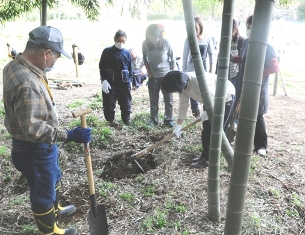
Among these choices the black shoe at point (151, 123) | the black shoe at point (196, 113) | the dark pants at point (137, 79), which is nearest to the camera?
the black shoe at point (151, 123)

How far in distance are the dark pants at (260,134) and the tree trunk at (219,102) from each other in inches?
66.8

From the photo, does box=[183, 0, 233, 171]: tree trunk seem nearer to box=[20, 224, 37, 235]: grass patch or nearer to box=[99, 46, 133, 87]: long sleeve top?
box=[20, 224, 37, 235]: grass patch

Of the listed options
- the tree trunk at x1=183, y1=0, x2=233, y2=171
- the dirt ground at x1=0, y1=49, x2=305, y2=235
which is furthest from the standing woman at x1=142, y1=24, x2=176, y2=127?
the tree trunk at x1=183, y1=0, x2=233, y2=171

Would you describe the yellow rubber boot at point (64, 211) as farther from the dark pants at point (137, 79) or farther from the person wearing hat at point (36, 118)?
the dark pants at point (137, 79)

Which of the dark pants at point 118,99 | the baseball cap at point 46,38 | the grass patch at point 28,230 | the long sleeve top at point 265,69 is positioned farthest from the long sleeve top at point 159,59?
the grass patch at point 28,230

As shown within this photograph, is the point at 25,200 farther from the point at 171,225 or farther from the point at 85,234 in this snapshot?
the point at 171,225

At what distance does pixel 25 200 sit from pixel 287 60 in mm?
11697

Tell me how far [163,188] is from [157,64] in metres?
2.50

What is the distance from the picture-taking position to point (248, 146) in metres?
1.31

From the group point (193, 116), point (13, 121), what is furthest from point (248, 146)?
point (193, 116)

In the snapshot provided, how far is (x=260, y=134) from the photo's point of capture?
4.00 meters

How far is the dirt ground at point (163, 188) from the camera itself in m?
2.72

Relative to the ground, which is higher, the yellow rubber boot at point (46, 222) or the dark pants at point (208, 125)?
the dark pants at point (208, 125)

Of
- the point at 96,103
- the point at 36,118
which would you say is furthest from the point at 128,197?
the point at 96,103
